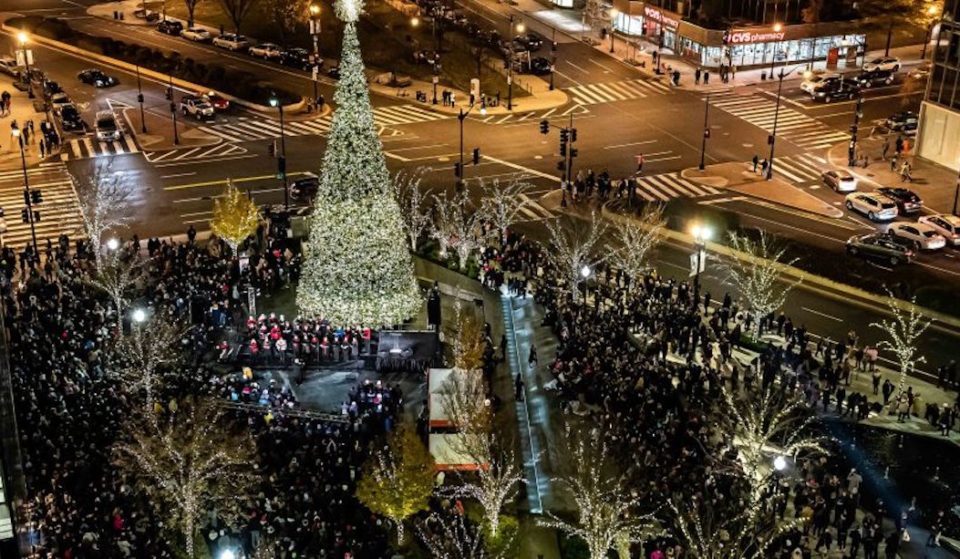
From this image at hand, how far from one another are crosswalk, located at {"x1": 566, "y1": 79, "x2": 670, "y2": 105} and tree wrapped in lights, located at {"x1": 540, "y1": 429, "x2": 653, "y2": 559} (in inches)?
1845

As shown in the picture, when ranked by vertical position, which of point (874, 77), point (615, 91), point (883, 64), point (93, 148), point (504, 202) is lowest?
point (93, 148)

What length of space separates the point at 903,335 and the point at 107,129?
168 feet

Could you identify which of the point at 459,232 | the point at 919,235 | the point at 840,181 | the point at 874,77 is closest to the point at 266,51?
the point at 459,232

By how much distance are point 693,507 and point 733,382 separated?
Result: 1088cm

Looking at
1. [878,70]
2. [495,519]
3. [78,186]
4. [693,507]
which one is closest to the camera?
[693,507]

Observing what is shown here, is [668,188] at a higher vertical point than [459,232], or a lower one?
lower

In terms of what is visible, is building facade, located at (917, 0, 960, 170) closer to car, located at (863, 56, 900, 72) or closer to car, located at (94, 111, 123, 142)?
car, located at (863, 56, 900, 72)

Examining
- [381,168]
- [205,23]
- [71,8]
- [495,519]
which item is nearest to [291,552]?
[495,519]

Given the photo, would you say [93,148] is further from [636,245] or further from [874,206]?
[874,206]

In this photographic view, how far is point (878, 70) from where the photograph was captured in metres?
84.8

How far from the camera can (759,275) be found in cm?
5094

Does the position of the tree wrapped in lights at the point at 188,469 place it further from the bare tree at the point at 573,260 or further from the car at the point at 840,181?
the car at the point at 840,181

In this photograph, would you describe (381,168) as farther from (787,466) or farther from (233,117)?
(233,117)

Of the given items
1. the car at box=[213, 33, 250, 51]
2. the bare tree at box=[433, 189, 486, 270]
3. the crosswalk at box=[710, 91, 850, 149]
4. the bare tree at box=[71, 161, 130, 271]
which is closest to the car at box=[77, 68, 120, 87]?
the car at box=[213, 33, 250, 51]
